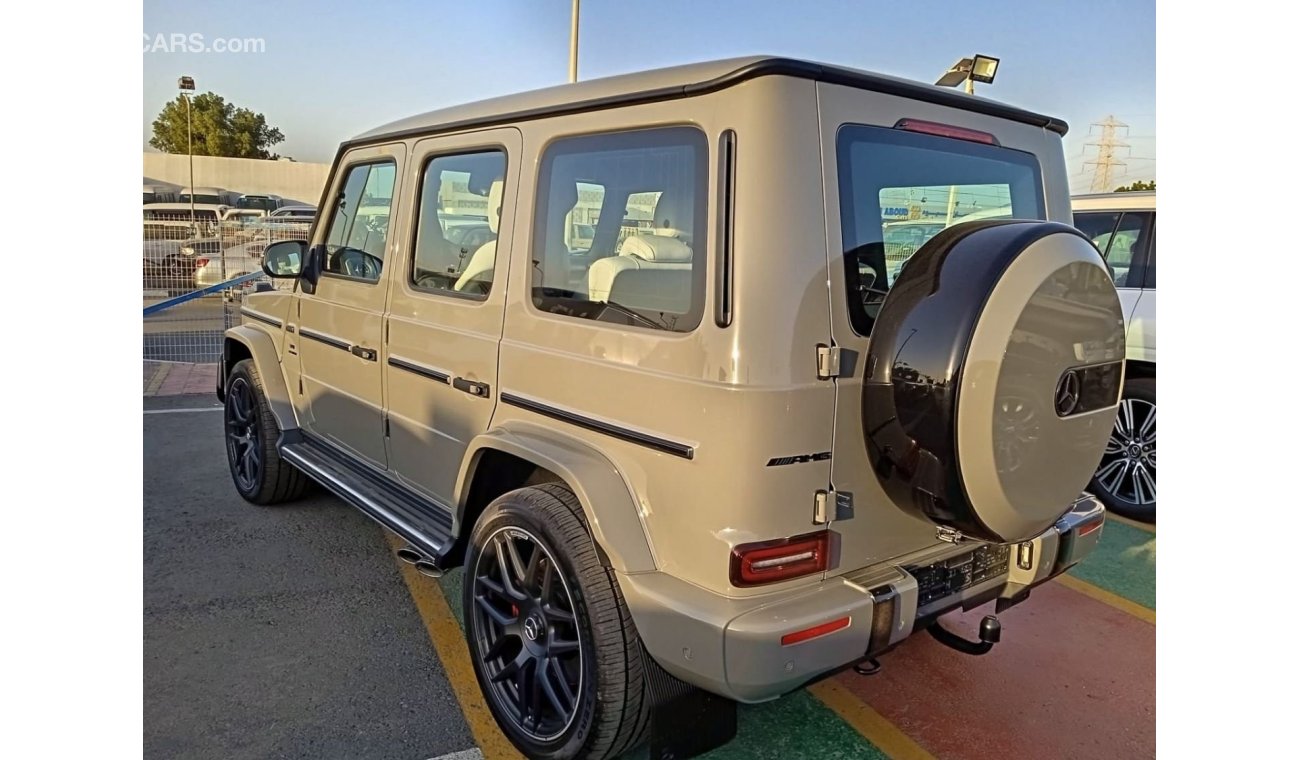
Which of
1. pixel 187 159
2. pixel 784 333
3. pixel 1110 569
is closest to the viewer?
pixel 784 333

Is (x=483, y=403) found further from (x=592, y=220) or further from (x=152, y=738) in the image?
(x=152, y=738)

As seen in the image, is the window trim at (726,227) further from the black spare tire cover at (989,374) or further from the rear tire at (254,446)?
the rear tire at (254,446)

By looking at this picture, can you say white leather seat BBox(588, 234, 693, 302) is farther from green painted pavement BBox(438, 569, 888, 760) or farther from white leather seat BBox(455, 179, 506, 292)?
green painted pavement BBox(438, 569, 888, 760)

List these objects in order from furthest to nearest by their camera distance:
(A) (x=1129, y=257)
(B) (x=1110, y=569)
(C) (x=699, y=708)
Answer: (A) (x=1129, y=257)
(B) (x=1110, y=569)
(C) (x=699, y=708)

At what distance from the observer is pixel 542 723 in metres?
2.70

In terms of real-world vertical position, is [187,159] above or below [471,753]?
above

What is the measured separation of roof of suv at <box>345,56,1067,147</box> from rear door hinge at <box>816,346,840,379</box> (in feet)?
2.33

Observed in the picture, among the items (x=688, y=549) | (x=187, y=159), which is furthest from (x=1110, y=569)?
(x=187, y=159)

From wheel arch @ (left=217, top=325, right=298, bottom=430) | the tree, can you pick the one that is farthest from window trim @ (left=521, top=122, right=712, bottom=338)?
the tree

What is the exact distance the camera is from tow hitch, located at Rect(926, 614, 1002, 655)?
2.56m

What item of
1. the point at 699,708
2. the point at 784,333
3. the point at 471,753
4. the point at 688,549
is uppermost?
the point at 784,333

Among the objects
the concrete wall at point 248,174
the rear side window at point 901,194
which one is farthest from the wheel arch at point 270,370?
the concrete wall at point 248,174

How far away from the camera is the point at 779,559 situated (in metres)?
2.20

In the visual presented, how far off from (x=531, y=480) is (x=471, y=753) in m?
0.91
